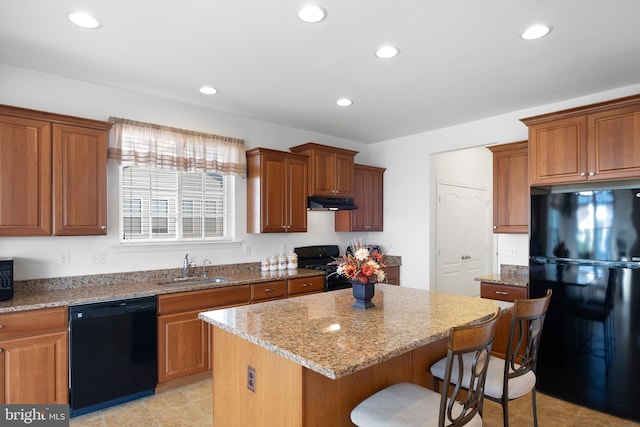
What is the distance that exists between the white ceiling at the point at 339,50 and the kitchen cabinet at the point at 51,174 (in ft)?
1.63

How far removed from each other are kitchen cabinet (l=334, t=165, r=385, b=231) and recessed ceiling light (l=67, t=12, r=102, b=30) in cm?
340

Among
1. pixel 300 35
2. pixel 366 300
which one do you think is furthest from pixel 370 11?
pixel 366 300

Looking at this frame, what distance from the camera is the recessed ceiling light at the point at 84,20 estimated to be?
7.23 feet

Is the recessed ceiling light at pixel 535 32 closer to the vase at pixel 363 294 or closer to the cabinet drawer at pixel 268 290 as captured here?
the vase at pixel 363 294

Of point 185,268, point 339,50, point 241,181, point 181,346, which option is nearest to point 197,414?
point 181,346

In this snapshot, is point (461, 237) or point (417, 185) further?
point (461, 237)

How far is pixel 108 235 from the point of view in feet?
11.1

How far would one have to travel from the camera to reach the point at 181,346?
10.7ft

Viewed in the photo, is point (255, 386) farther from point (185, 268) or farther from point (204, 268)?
point (204, 268)

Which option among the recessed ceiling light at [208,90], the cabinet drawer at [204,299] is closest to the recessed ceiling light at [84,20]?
the recessed ceiling light at [208,90]

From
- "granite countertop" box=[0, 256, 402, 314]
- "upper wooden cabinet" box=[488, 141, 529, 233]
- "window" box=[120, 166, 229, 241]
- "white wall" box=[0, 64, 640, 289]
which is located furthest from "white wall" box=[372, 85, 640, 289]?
"window" box=[120, 166, 229, 241]

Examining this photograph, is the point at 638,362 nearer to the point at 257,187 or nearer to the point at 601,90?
the point at 601,90

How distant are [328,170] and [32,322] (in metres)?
3.30

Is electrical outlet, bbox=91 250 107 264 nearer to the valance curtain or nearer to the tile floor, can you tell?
the valance curtain
